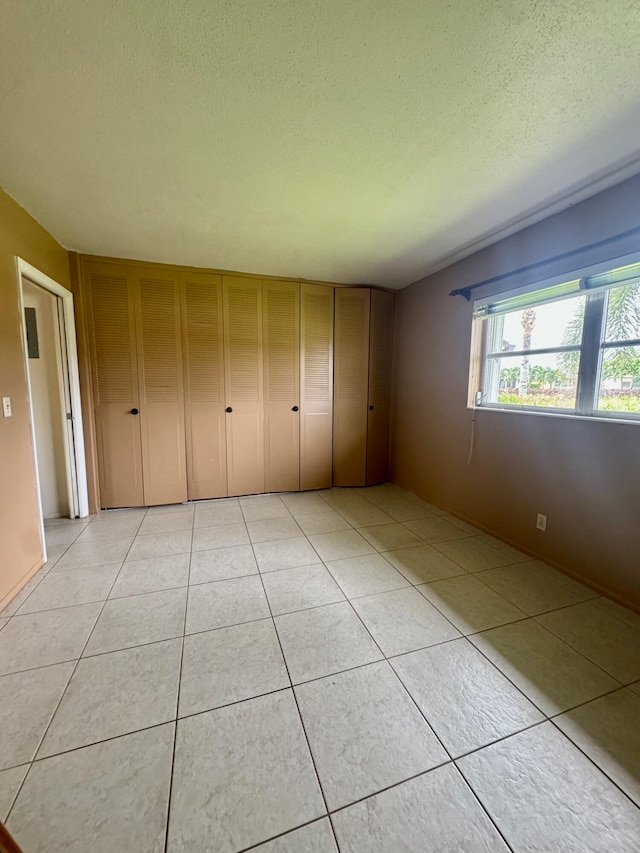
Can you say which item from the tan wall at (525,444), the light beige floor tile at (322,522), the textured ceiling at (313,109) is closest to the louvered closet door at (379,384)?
the tan wall at (525,444)

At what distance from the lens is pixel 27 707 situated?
49.1 inches

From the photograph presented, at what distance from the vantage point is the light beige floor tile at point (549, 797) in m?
0.90

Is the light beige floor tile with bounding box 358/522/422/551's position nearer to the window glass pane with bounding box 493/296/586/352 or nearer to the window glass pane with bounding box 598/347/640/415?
the window glass pane with bounding box 598/347/640/415

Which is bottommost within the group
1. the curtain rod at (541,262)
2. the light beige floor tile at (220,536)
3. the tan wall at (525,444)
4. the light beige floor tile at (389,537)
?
the light beige floor tile at (220,536)

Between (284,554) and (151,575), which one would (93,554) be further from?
(284,554)

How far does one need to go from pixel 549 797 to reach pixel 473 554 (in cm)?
147

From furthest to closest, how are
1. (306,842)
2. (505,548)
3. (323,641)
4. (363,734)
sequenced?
(505,548), (323,641), (363,734), (306,842)

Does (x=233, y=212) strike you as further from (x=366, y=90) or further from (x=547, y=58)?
(x=547, y=58)

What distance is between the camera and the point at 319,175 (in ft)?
5.81

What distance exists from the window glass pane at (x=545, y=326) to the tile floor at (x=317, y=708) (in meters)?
1.52

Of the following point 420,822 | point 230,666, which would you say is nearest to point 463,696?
point 420,822

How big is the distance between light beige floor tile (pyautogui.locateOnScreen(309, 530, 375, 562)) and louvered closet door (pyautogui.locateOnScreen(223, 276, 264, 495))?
1.21 m

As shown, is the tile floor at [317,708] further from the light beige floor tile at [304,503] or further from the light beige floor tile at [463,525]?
the light beige floor tile at [304,503]

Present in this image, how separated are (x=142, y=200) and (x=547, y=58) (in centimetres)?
206
